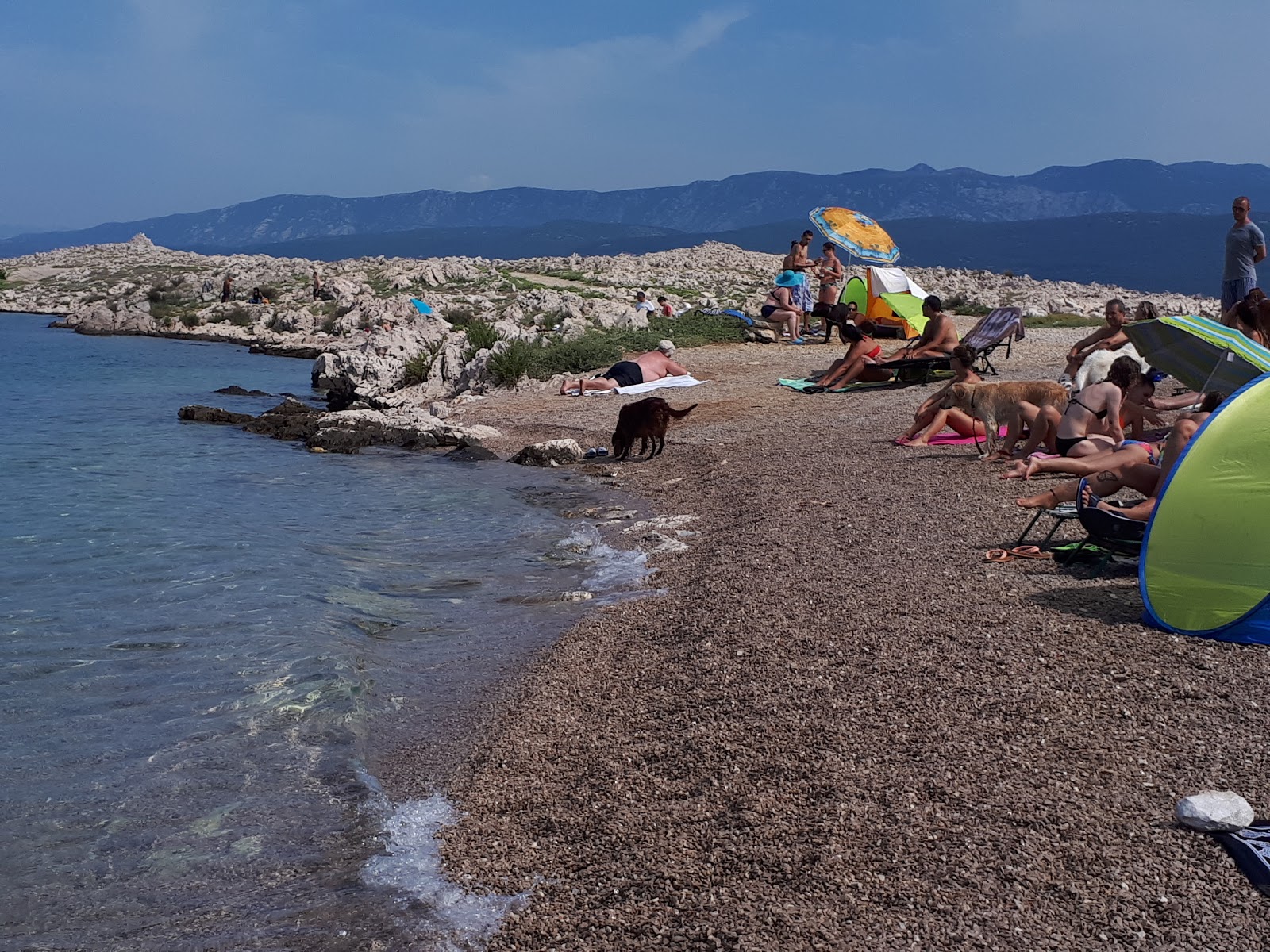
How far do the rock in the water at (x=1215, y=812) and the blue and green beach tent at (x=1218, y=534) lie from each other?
1.77 m

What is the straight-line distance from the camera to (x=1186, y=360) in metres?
8.11

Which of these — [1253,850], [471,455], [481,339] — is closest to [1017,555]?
[1253,850]

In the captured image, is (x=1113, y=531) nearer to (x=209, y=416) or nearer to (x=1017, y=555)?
(x=1017, y=555)

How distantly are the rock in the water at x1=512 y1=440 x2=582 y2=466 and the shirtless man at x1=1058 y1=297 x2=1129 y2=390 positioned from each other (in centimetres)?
596

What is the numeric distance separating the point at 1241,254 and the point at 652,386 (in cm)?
850

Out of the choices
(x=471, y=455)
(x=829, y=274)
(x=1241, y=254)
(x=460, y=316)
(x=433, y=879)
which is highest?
(x=1241, y=254)

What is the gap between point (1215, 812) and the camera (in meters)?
3.66

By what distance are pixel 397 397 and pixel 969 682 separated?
16110mm

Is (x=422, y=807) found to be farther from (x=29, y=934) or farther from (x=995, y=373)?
Answer: (x=995, y=373)

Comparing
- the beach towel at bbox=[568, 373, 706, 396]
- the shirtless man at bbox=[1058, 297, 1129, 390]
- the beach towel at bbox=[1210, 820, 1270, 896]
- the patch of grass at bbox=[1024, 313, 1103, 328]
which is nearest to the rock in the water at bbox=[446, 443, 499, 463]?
the beach towel at bbox=[568, 373, 706, 396]

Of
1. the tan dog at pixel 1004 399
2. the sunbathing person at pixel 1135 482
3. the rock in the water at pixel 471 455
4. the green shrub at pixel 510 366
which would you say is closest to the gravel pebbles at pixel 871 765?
the sunbathing person at pixel 1135 482

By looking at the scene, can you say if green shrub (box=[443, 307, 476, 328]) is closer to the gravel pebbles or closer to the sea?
the sea

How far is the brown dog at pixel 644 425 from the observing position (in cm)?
1301

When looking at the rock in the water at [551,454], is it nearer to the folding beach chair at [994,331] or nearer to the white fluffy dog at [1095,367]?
the folding beach chair at [994,331]
